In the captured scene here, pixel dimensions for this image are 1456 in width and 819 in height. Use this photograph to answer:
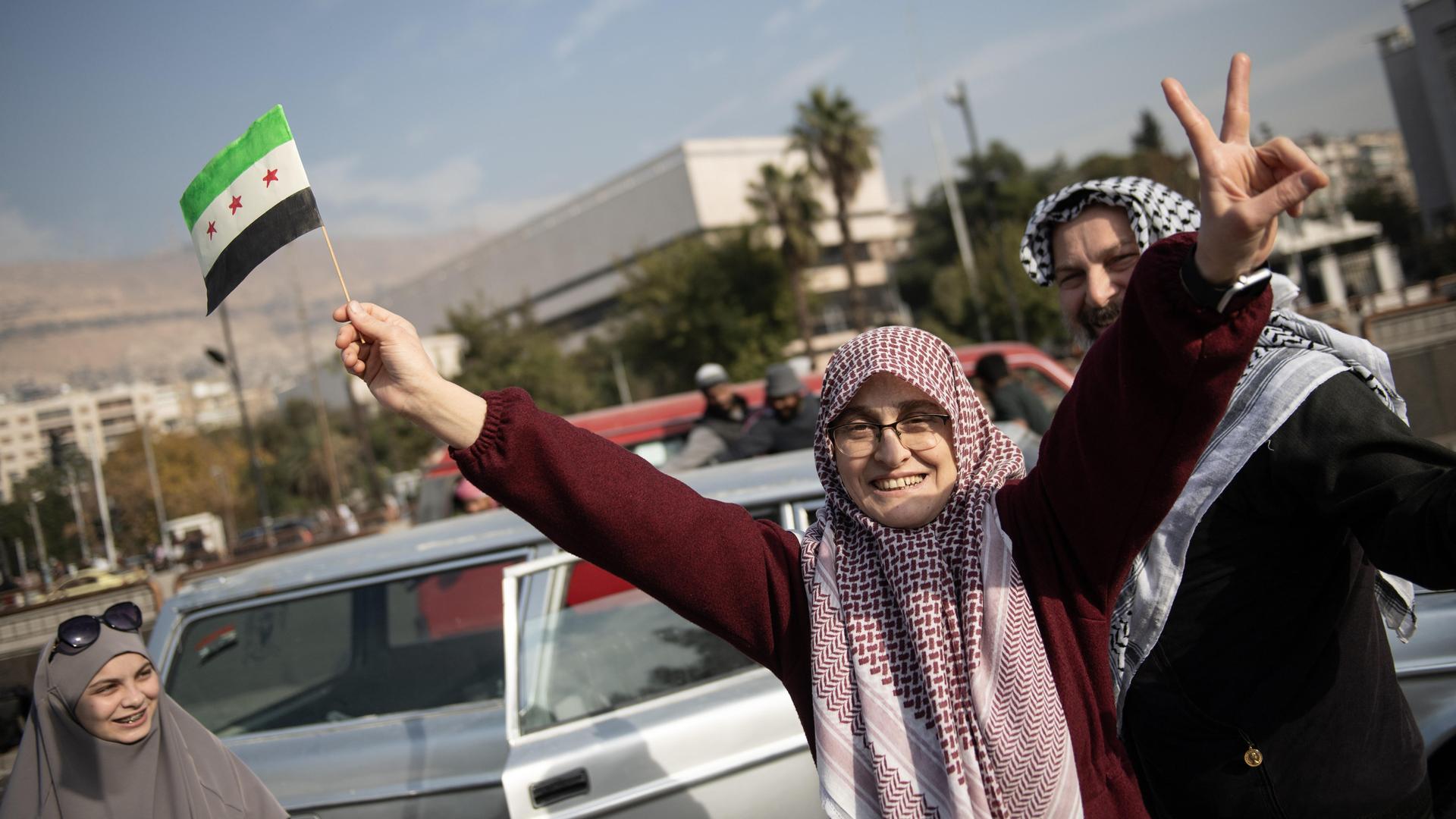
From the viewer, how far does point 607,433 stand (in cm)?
762

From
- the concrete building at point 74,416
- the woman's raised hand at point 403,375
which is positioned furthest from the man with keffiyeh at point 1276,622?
the concrete building at point 74,416

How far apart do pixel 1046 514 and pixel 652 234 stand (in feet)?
226

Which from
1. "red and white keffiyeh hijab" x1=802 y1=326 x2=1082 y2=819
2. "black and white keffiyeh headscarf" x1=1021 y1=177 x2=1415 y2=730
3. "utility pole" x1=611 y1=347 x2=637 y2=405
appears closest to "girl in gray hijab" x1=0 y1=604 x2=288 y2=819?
"red and white keffiyeh hijab" x1=802 y1=326 x2=1082 y2=819

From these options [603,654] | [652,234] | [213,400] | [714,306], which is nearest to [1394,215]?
[652,234]

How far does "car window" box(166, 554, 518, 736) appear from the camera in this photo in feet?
12.3

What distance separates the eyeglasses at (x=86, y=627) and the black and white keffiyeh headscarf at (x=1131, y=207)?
286 cm

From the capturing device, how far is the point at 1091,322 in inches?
85.2

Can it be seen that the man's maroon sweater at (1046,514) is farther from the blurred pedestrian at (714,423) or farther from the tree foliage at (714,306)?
the tree foliage at (714,306)

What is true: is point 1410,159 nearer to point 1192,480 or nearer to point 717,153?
point 717,153

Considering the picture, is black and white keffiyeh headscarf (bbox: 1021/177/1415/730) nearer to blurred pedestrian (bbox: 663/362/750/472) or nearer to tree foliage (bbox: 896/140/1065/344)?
blurred pedestrian (bbox: 663/362/750/472)

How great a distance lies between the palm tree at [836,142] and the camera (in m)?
36.8

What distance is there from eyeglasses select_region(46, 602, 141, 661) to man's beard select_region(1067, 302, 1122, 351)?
2880mm

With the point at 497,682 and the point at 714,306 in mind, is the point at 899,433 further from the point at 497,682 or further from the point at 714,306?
the point at 714,306

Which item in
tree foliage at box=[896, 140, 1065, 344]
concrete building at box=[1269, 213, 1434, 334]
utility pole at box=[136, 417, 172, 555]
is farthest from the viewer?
utility pole at box=[136, 417, 172, 555]
